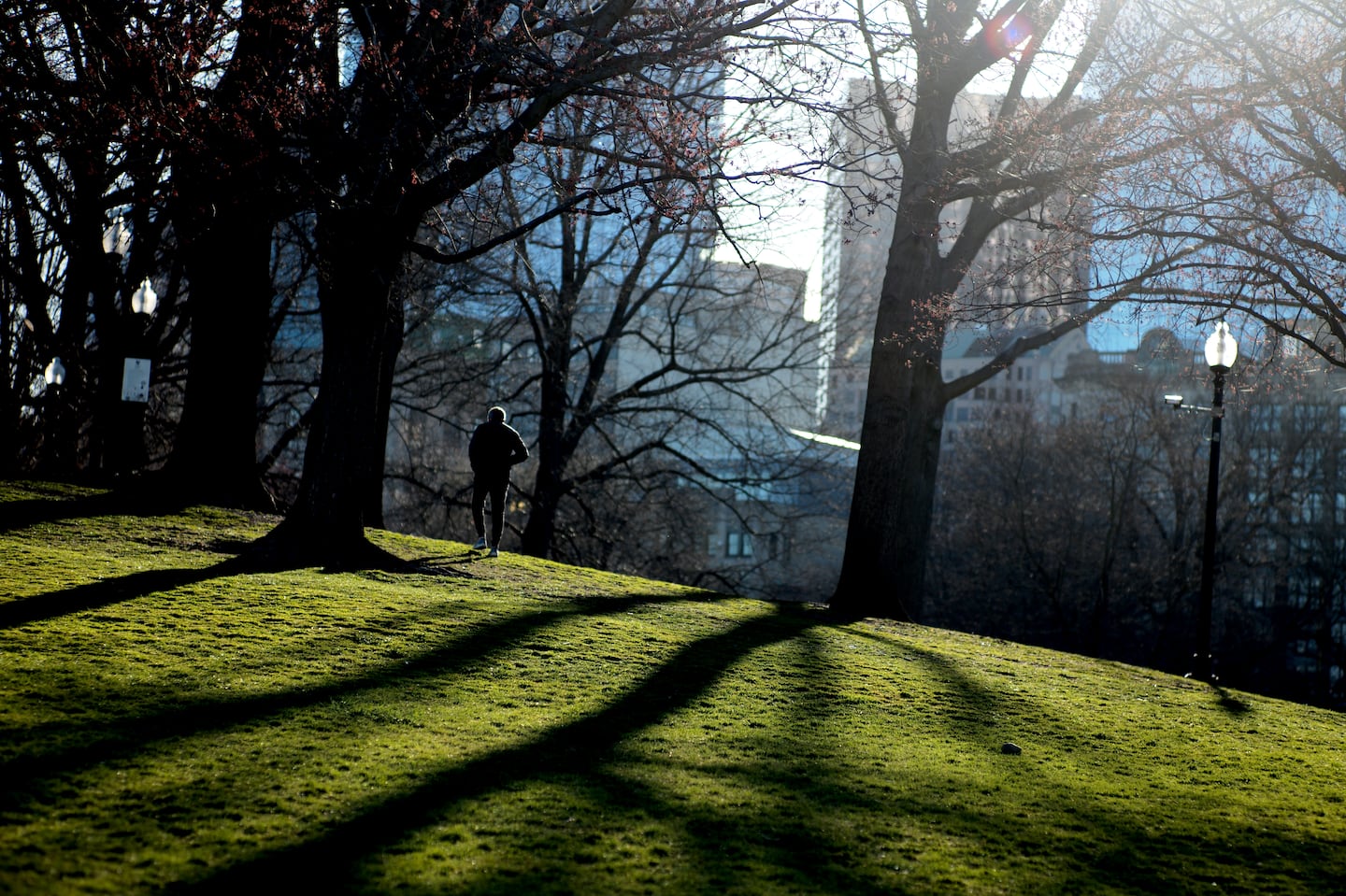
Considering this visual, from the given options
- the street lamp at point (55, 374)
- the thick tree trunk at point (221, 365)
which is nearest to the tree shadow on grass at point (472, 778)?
the thick tree trunk at point (221, 365)

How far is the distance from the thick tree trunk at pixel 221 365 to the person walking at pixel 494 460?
2.76 metres

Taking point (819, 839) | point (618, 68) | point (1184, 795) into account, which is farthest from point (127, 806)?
point (618, 68)

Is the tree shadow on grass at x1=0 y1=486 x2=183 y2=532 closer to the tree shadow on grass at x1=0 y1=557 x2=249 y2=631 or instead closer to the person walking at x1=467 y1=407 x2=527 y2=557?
the tree shadow on grass at x1=0 y1=557 x2=249 y2=631

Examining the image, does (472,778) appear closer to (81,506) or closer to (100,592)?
(100,592)

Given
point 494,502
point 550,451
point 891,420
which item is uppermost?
point 891,420

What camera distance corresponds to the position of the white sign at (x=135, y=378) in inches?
585

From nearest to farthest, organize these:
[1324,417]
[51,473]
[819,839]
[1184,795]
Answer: [819,839] → [1184,795] → [51,473] → [1324,417]

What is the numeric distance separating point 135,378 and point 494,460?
470 cm

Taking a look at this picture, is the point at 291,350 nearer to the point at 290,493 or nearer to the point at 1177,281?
the point at 290,493

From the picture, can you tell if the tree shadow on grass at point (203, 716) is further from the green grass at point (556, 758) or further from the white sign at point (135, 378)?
the white sign at point (135, 378)

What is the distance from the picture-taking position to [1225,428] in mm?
40781

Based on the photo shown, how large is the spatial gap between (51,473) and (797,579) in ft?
111

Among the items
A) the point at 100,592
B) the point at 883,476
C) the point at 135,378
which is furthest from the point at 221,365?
the point at 883,476

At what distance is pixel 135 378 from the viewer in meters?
14.9
